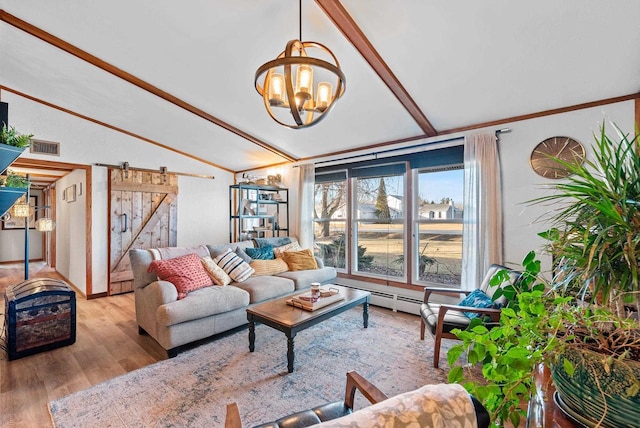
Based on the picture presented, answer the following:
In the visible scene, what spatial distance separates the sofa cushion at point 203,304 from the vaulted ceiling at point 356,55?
220cm

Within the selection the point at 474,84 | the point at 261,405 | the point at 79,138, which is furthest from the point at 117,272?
the point at 474,84

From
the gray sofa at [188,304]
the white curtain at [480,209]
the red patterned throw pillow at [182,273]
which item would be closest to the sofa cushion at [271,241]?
the gray sofa at [188,304]

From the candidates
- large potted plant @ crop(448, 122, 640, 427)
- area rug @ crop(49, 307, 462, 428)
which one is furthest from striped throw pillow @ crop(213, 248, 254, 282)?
large potted plant @ crop(448, 122, 640, 427)

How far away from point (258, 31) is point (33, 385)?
3.29m

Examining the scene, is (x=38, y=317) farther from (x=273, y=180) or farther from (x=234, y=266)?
(x=273, y=180)

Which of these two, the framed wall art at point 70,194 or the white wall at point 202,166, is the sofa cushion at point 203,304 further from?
the framed wall art at point 70,194

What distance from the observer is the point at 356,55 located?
2.47 metres

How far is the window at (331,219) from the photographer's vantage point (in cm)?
479

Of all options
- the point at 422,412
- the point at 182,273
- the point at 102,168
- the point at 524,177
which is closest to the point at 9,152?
the point at 182,273

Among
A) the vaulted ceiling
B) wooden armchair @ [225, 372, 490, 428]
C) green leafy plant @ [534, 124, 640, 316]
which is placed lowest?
wooden armchair @ [225, 372, 490, 428]

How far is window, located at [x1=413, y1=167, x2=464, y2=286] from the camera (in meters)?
3.66

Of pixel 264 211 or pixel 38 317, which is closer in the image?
pixel 38 317

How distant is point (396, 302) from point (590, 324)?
3.46 metres

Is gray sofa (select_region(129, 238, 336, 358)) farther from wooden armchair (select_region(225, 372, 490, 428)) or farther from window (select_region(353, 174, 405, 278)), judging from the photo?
wooden armchair (select_region(225, 372, 490, 428))
